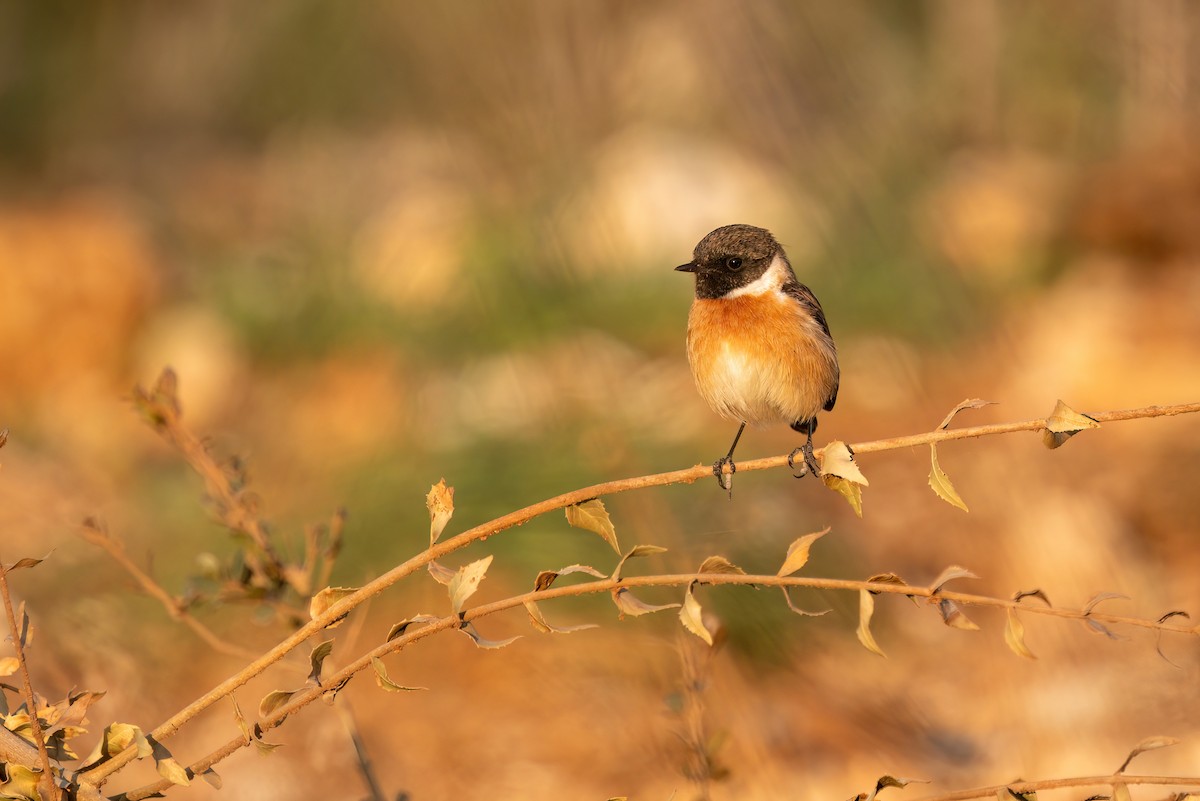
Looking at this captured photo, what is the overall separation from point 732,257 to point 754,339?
236 mm

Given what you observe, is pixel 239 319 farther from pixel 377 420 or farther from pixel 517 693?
pixel 517 693

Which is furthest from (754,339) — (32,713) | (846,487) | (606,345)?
(606,345)

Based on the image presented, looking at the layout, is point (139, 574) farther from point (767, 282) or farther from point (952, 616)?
point (767, 282)

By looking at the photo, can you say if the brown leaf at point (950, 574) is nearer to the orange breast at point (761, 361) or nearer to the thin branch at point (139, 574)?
the thin branch at point (139, 574)

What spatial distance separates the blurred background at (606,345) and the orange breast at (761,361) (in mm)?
284

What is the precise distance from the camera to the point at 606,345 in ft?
19.4

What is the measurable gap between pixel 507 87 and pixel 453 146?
55cm

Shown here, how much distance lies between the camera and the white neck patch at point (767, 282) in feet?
10.5

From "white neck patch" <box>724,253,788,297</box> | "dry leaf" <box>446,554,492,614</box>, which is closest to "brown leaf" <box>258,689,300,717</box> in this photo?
"dry leaf" <box>446,554,492,614</box>

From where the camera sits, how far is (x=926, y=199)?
429 cm

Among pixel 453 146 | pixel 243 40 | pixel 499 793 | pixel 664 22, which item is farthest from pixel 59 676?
pixel 243 40

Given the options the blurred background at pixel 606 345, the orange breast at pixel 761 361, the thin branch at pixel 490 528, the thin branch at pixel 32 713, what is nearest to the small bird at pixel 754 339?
the orange breast at pixel 761 361

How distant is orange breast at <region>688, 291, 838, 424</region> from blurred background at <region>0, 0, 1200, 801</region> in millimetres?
284

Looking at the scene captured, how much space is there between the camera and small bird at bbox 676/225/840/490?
3025mm
